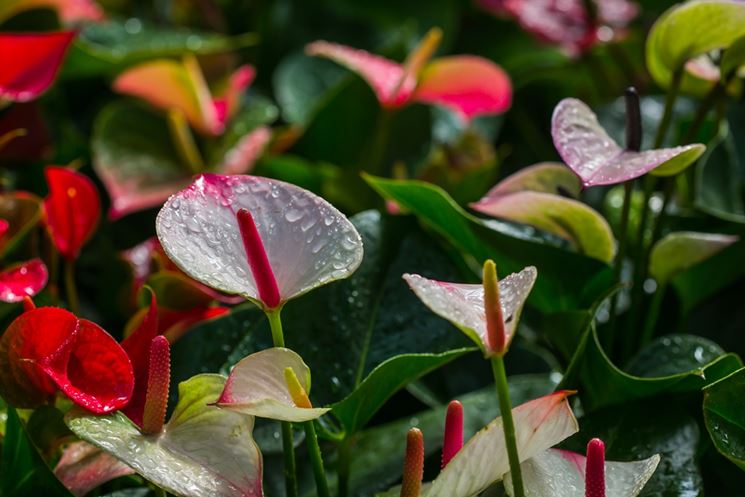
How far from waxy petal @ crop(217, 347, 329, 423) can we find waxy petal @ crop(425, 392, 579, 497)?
5 centimetres

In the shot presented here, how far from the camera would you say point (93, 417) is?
1.18 ft

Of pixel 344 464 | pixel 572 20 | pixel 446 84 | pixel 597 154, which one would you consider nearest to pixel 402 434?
pixel 344 464

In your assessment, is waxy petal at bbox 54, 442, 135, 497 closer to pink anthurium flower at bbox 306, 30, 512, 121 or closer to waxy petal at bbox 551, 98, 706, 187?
waxy petal at bbox 551, 98, 706, 187

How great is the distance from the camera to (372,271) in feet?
1.67

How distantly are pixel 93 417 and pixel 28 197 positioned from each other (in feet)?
0.68

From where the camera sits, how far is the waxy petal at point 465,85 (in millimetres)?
684

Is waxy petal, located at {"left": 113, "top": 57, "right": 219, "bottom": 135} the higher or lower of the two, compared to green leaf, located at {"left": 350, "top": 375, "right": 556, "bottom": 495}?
higher

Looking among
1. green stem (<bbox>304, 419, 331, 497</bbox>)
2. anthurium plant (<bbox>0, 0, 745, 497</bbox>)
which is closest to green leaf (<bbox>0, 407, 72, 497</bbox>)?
anthurium plant (<bbox>0, 0, 745, 497</bbox>)

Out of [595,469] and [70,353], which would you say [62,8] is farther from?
[595,469]

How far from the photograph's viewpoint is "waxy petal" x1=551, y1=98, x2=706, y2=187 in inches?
15.9

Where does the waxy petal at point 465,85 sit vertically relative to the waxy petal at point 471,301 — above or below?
below

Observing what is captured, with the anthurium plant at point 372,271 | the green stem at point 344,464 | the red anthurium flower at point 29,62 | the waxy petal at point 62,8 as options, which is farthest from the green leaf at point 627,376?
the waxy petal at point 62,8

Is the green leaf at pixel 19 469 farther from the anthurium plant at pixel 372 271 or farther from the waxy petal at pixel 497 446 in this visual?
the waxy petal at pixel 497 446

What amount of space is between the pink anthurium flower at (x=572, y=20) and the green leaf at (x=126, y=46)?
231mm
